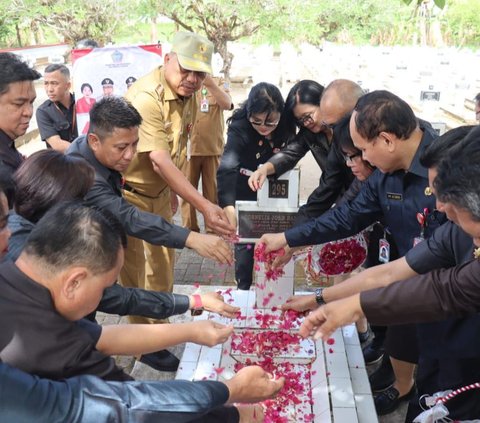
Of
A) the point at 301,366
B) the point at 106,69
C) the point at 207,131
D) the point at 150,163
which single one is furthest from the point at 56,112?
the point at 301,366

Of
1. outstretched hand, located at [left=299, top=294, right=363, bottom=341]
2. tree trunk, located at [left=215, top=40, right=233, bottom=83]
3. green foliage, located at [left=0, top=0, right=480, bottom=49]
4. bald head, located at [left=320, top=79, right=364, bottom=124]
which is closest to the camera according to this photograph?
outstretched hand, located at [left=299, top=294, right=363, bottom=341]

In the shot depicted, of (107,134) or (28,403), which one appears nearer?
(28,403)

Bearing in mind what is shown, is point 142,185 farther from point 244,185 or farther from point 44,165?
point 44,165

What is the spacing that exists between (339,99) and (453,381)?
1929 millimetres

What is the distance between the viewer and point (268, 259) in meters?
3.65

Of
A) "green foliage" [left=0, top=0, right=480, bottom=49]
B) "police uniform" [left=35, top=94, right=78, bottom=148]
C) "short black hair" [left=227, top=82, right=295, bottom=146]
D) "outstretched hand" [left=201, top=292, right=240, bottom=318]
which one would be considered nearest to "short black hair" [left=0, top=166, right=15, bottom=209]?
"outstretched hand" [left=201, top=292, right=240, bottom=318]

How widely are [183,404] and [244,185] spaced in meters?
3.14

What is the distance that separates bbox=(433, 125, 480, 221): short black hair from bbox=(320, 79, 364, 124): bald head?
165cm

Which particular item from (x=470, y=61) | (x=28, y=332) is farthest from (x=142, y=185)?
(x=470, y=61)

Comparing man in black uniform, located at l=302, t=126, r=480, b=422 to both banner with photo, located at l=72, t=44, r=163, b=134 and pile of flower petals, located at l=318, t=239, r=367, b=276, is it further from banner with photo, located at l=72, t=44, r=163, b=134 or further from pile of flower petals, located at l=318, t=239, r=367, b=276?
banner with photo, located at l=72, t=44, r=163, b=134

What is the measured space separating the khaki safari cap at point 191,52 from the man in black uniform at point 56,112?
2178 millimetres

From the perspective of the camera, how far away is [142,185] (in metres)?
4.05

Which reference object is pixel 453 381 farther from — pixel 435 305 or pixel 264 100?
pixel 264 100

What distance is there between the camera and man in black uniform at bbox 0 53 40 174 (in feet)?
10.4
